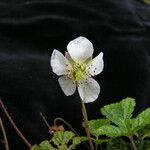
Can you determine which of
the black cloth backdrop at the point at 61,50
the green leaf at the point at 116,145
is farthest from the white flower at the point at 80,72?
the black cloth backdrop at the point at 61,50

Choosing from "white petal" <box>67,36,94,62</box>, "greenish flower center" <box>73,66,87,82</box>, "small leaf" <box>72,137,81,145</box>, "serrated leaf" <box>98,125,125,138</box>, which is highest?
"white petal" <box>67,36,94,62</box>

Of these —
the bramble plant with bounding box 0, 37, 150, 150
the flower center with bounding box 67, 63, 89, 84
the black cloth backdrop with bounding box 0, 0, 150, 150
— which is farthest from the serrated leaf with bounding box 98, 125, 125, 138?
the black cloth backdrop with bounding box 0, 0, 150, 150

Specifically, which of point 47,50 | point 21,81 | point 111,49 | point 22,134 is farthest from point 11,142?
point 111,49

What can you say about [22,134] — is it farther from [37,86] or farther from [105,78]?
[105,78]

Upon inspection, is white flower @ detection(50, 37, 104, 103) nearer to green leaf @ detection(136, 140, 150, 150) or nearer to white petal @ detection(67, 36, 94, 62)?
white petal @ detection(67, 36, 94, 62)

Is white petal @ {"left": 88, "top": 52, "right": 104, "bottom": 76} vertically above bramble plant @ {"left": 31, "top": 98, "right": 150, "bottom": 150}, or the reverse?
white petal @ {"left": 88, "top": 52, "right": 104, "bottom": 76}

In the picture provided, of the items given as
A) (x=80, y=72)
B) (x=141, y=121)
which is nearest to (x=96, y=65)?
(x=80, y=72)

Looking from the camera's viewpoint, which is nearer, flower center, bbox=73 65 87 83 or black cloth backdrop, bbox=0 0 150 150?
flower center, bbox=73 65 87 83
